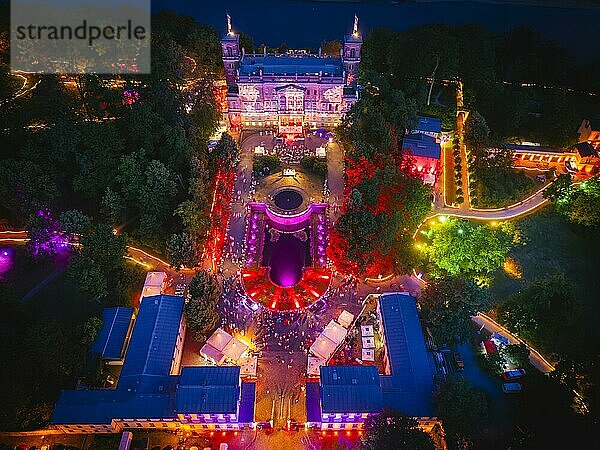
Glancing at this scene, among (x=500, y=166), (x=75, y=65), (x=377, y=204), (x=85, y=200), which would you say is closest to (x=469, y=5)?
(x=500, y=166)

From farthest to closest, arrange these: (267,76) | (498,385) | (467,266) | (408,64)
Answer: (408,64) < (267,76) < (467,266) < (498,385)

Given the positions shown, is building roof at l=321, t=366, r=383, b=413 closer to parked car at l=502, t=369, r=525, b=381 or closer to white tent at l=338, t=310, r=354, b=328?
white tent at l=338, t=310, r=354, b=328

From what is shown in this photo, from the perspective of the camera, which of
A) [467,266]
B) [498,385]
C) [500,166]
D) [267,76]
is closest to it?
[498,385]

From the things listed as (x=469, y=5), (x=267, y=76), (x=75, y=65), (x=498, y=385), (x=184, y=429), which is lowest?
(x=184, y=429)

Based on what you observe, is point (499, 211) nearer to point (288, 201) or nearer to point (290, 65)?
point (288, 201)

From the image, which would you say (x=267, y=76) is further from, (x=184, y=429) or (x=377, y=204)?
(x=184, y=429)

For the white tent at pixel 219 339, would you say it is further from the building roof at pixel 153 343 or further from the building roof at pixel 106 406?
the building roof at pixel 106 406
